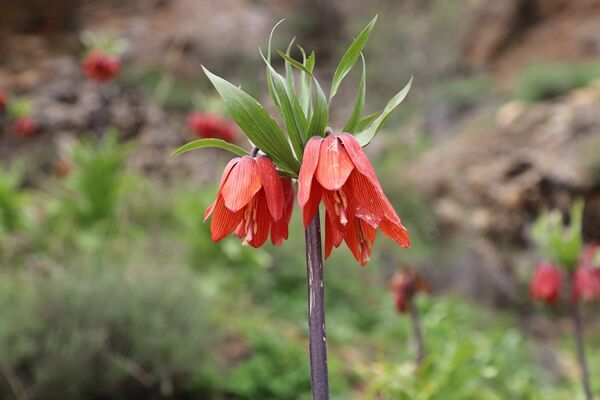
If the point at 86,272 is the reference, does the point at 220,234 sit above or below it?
below

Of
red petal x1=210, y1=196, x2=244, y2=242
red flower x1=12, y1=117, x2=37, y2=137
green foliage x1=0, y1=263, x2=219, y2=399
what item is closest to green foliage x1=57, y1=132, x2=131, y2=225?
green foliage x1=0, y1=263, x2=219, y2=399

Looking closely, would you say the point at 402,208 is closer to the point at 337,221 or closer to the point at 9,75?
the point at 337,221

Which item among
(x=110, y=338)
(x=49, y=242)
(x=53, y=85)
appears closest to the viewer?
(x=110, y=338)

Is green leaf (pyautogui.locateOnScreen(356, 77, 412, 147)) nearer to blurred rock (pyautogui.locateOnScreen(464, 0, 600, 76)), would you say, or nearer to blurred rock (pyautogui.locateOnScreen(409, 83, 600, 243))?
blurred rock (pyautogui.locateOnScreen(409, 83, 600, 243))

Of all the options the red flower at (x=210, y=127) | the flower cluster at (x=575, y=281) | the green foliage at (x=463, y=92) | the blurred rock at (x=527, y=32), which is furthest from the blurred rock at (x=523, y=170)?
the blurred rock at (x=527, y=32)

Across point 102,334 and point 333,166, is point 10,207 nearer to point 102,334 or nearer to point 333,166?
point 102,334

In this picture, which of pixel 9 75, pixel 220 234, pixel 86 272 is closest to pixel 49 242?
pixel 86 272

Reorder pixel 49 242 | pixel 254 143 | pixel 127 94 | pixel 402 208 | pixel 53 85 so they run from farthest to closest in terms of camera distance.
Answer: pixel 127 94 < pixel 53 85 < pixel 402 208 < pixel 49 242 < pixel 254 143
